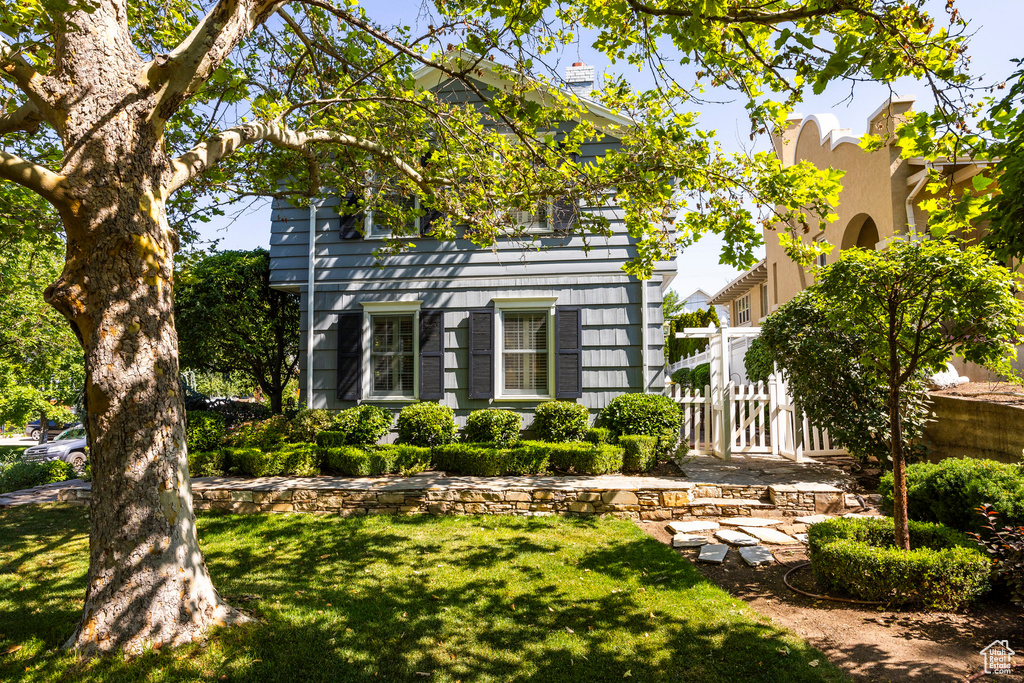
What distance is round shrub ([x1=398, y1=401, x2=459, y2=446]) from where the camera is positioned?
929 cm

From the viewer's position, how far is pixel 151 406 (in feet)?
11.7

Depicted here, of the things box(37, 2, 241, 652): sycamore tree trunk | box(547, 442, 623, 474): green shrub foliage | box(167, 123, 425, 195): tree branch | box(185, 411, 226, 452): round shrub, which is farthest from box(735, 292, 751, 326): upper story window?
box(37, 2, 241, 652): sycamore tree trunk

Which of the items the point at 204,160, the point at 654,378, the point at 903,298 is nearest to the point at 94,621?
the point at 204,160

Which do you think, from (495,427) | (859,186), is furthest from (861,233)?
(495,427)

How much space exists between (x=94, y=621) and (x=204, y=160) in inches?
138

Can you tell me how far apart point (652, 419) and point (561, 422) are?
1440mm

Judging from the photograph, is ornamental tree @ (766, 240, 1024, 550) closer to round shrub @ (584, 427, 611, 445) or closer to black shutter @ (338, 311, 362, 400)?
round shrub @ (584, 427, 611, 445)

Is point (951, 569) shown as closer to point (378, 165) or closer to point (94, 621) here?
point (94, 621)

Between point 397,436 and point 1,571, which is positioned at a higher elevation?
point 397,436

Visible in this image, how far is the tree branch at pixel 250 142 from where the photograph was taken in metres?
4.46

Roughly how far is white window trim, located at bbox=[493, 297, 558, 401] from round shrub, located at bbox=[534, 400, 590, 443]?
50cm

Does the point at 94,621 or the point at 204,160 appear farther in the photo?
the point at 204,160

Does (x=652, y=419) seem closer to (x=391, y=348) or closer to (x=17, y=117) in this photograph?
(x=391, y=348)

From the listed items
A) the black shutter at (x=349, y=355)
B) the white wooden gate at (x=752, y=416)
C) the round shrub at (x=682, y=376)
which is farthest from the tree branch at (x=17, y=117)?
the round shrub at (x=682, y=376)
